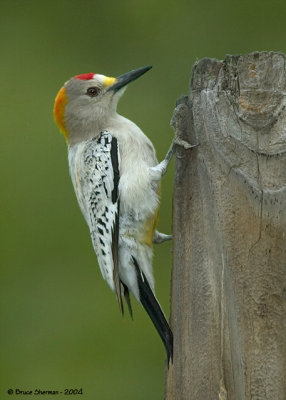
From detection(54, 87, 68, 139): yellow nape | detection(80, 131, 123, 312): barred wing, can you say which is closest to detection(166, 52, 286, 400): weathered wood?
detection(80, 131, 123, 312): barred wing

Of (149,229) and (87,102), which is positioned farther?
(87,102)

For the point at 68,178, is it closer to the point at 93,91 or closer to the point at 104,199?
the point at 93,91

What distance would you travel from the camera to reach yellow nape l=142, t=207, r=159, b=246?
4.69 metres

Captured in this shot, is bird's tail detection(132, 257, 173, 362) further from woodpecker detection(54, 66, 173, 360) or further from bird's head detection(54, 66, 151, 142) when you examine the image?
bird's head detection(54, 66, 151, 142)

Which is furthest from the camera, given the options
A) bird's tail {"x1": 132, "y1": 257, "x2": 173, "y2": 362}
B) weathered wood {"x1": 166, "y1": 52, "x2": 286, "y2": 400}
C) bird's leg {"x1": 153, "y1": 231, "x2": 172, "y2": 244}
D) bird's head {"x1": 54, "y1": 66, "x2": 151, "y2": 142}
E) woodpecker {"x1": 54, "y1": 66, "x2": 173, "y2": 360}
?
bird's head {"x1": 54, "y1": 66, "x2": 151, "y2": 142}

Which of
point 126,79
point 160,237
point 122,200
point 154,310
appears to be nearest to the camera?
point 154,310

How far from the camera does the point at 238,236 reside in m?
3.36

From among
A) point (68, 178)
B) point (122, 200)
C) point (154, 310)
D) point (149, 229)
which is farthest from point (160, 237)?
point (68, 178)

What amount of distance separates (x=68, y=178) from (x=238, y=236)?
15.8 ft

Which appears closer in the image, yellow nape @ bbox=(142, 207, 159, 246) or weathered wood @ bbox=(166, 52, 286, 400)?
weathered wood @ bbox=(166, 52, 286, 400)

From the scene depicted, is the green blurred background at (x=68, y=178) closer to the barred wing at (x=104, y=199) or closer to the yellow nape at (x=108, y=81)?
the yellow nape at (x=108, y=81)

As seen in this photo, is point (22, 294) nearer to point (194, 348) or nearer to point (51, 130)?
point (51, 130)

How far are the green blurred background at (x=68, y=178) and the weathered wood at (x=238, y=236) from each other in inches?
127

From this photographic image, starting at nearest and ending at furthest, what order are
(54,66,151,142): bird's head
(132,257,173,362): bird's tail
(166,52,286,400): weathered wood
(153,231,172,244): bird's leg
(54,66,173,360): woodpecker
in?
(166,52,286,400): weathered wood, (132,257,173,362): bird's tail, (54,66,173,360): woodpecker, (153,231,172,244): bird's leg, (54,66,151,142): bird's head
